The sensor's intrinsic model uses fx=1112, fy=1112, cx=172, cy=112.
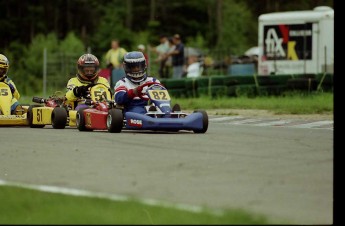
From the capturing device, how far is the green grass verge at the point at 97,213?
6.74 meters

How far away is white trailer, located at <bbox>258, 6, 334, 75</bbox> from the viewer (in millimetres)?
29719

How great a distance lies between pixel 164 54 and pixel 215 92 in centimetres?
467

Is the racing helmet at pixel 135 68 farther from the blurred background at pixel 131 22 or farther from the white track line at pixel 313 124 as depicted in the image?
the blurred background at pixel 131 22

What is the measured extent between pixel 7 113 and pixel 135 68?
2918 millimetres

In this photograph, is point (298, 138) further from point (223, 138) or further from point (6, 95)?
point (6, 95)

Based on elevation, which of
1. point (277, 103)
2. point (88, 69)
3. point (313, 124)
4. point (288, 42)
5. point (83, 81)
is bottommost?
point (313, 124)

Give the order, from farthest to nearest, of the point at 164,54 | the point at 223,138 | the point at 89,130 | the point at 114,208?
the point at 164,54 < the point at 89,130 < the point at 223,138 < the point at 114,208

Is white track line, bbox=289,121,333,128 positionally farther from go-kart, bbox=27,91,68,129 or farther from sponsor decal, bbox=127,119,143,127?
go-kart, bbox=27,91,68,129

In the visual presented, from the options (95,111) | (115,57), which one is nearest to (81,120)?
(95,111)

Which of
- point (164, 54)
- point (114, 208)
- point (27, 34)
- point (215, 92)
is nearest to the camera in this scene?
point (114, 208)

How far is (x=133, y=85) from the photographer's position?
1561cm

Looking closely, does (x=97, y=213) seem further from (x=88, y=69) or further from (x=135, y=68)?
(x=88, y=69)

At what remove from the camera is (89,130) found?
1603 cm
